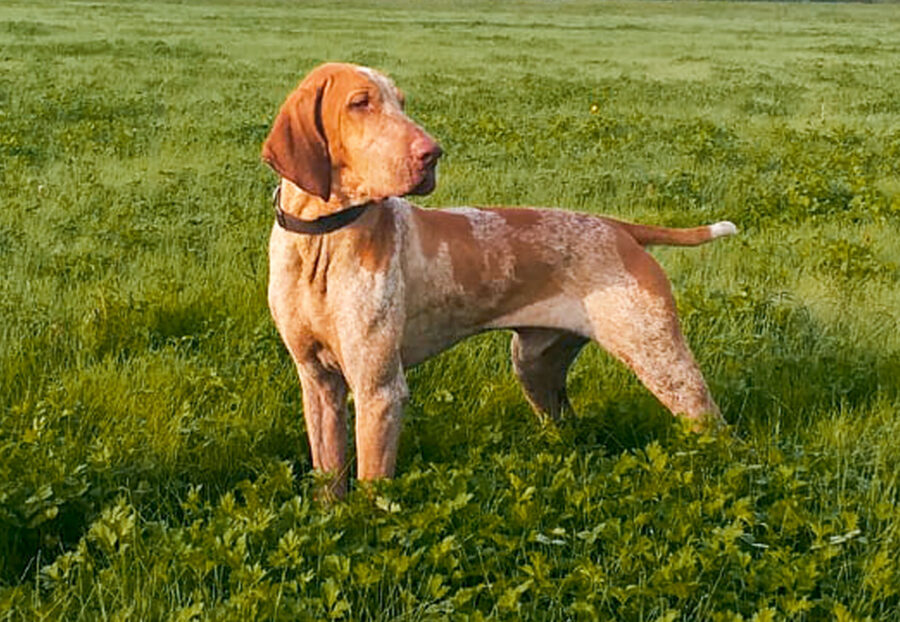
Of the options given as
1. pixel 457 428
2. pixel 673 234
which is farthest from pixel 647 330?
pixel 457 428

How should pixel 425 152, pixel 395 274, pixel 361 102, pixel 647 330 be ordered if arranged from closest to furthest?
pixel 425 152, pixel 361 102, pixel 395 274, pixel 647 330

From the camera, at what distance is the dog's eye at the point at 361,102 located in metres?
3.95

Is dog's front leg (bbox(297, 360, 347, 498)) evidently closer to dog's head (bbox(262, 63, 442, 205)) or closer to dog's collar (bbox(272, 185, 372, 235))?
dog's collar (bbox(272, 185, 372, 235))

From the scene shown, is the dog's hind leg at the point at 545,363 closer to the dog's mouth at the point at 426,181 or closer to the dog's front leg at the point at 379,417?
the dog's front leg at the point at 379,417

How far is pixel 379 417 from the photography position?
4.32 metres

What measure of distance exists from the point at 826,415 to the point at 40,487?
3.53 m

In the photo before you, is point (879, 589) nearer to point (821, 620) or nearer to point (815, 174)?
point (821, 620)

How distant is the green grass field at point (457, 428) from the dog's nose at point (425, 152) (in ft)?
Answer: 4.01

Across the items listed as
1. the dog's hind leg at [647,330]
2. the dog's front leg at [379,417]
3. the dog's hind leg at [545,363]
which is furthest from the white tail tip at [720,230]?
the dog's front leg at [379,417]

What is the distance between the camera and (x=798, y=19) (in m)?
69.1

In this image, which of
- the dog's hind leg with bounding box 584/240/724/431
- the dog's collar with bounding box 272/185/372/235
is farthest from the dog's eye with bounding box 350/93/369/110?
the dog's hind leg with bounding box 584/240/724/431

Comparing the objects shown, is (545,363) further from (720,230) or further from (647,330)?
(720,230)

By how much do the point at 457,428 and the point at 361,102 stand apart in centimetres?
178

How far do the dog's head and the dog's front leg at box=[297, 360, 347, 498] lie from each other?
2.94 ft
